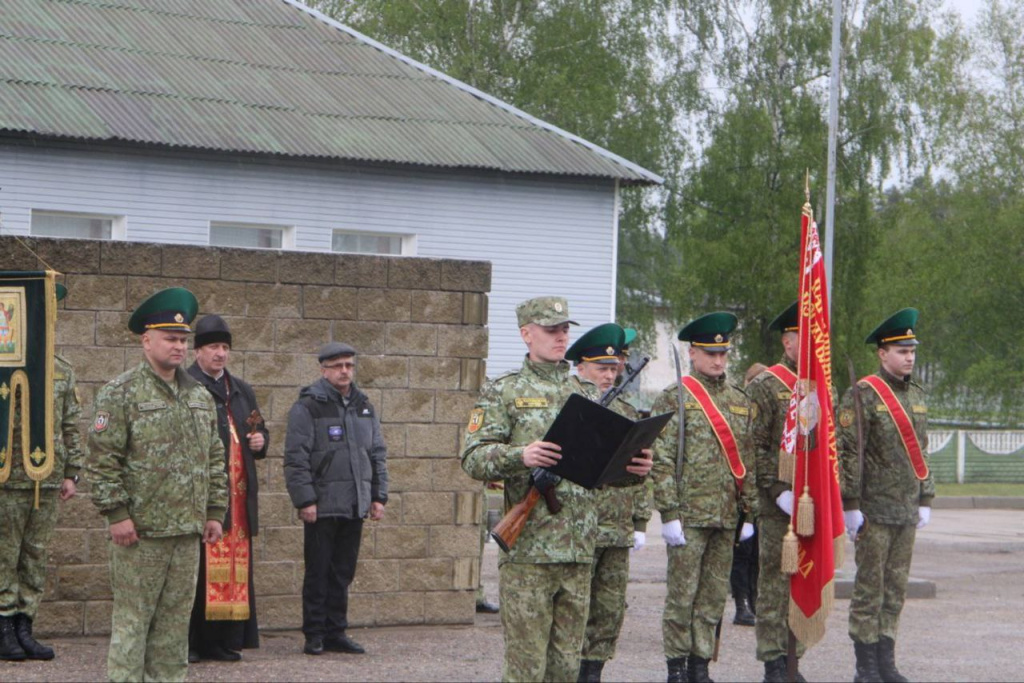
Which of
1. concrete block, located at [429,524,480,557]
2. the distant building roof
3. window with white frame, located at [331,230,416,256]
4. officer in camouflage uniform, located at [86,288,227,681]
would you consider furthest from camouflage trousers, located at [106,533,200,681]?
window with white frame, located at [331,230,416,256]

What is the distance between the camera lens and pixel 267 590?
35.2 ft

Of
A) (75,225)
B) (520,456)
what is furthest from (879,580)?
(75,225)

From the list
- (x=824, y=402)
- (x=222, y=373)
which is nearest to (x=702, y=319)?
(x=824, y=402)

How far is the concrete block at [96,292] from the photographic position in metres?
10.2

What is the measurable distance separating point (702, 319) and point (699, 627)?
5.77ft

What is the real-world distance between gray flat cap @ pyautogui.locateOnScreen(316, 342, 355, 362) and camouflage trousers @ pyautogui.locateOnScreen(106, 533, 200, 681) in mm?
2399

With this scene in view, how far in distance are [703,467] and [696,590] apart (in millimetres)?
702

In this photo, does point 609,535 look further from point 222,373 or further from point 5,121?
point 5,121

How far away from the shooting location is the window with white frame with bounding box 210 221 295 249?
67.5 feet

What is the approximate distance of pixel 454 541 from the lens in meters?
11.3

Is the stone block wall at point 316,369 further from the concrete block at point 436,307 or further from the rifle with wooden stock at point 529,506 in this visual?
the rifle with wooden stock at point 529,506

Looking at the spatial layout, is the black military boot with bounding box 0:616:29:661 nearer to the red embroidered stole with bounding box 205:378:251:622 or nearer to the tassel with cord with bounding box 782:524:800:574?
the red embroidered stole with bounding box 205:378:251:622

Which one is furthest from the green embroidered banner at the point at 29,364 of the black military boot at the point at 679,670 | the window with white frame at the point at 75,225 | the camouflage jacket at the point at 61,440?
the window with white frame at the point at 75,225

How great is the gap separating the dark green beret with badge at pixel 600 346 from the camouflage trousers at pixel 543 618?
1.99m
